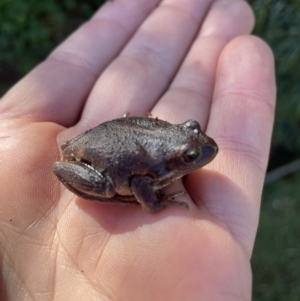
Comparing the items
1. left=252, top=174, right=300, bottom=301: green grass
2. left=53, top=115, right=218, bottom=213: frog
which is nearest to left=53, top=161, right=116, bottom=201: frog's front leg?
left=53, top=115, right=218, bottom=213: frog

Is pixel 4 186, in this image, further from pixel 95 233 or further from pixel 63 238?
pixel 95 233

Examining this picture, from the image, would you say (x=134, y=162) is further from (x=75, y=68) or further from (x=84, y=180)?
(x=75, y=68)

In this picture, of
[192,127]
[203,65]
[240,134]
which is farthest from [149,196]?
[203,65]

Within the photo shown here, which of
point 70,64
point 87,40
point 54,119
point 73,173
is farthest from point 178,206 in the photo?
point 87,40

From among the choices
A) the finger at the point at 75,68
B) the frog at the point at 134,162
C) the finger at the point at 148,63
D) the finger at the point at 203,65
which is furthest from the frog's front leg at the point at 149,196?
the finger at the point at 75,68

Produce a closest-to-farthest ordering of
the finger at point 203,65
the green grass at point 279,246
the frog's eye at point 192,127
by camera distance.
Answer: the frog's eye at point 192,127 < the finger at point 203,65 < the green grass at point 279,246

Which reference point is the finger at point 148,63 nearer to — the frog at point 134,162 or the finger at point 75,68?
the finger at point 75,68

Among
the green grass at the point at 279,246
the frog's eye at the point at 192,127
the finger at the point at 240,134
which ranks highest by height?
the frog's eye at the point at 192,127

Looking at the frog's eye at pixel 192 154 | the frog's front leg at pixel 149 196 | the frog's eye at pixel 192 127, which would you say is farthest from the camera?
the frog's eye at pixel 192 127
